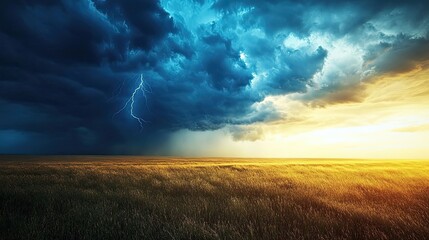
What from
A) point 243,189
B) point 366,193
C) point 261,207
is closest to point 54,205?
point 261,207

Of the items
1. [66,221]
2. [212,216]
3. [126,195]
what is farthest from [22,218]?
[212,216]

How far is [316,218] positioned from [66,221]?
5894 mm

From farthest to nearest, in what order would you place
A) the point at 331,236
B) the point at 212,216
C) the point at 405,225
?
the point at 212,216 < the point at 405,225 < the point at 331,236

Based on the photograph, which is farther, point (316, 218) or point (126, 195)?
point (126, 195)

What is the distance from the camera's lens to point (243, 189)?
40.2ft

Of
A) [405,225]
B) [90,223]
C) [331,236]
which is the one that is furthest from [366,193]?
[90,223]

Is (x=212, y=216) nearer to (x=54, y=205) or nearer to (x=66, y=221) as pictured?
(x=66, y=221)

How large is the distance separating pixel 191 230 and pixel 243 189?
696cm

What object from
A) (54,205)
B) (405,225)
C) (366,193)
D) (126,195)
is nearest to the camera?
(405,225)

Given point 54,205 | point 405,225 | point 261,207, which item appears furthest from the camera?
point 54,205

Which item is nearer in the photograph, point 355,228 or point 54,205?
point 355,228

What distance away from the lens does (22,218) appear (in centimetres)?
675

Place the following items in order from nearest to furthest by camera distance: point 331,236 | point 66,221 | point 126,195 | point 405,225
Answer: point 331,236 < point 405,225 < point 66,221 < point 126,195

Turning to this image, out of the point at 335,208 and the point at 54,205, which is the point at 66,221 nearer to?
the point at 54,205
